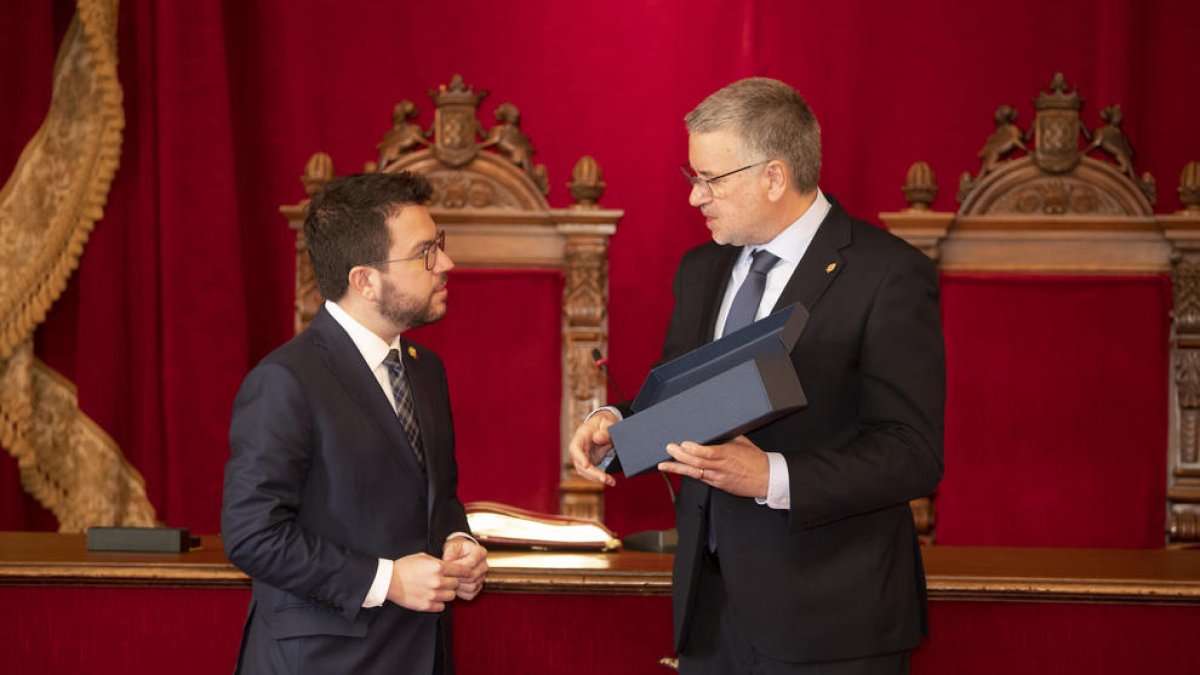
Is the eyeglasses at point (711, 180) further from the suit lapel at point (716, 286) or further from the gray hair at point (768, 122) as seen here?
the suit lapel at point (716, 286)

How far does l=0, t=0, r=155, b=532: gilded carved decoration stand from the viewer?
12.8ft

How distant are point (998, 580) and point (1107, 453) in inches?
53.0

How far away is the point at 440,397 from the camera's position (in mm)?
2098

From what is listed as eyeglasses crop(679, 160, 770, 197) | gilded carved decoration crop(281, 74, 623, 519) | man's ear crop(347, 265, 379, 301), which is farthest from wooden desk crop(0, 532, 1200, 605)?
gilded carved decoration crop(281, 74, 623, 519)

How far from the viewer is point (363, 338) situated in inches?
78.6

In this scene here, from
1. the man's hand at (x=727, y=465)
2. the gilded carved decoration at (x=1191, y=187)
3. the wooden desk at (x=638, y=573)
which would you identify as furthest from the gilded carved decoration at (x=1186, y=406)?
the man's hand at (x=727, y=465)

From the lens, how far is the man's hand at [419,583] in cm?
182

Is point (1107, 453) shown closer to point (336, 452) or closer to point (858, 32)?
point (858, 32)

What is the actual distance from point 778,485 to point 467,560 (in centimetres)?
49

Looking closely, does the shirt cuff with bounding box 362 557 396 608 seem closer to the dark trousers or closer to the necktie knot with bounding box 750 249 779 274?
the dark trousers

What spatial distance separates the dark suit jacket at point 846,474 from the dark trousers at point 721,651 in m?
0.03

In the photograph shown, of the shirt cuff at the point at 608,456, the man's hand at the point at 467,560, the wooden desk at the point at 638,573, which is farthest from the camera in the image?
the wooden desk at the point at 638,573

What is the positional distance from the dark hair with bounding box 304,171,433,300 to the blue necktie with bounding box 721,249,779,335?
536mm

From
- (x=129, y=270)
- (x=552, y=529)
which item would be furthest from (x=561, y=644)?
(x=129, y=270)
